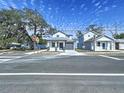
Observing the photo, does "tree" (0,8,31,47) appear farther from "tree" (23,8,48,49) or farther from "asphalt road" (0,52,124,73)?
"asphalt road" (0,52,124,73)

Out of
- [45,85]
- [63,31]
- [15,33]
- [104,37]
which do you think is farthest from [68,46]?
[45,85]

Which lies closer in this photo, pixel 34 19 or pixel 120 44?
pixel 34 19

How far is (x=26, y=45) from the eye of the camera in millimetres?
74938

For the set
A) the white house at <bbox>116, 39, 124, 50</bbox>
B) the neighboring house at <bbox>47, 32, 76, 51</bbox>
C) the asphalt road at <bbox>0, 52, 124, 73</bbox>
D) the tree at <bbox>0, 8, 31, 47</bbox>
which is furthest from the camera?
the white house at <bbox>116, 39, 124, 50</bbox>

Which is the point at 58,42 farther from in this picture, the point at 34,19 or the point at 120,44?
the point at 120,44

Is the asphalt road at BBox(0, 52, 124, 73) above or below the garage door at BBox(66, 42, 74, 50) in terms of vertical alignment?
below

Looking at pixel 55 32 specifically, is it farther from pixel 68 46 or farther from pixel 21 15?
pixel 21 15

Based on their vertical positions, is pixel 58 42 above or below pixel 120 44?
above

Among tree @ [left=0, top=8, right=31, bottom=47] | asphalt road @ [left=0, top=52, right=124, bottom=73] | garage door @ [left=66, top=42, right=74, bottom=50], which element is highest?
tree @ [left=0, top=8, right=31, bottom=47]

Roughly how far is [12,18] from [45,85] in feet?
178

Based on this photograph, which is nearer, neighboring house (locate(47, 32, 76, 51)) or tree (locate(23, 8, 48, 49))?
neighboring house (locate(47, 32, 76, 51))

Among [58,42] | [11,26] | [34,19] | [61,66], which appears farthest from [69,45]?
[61,66]

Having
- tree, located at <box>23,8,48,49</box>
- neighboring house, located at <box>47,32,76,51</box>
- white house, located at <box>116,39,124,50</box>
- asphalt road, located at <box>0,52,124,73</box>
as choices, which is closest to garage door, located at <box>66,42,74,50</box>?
neighboring house, located at <box>47,32,76,51</box>

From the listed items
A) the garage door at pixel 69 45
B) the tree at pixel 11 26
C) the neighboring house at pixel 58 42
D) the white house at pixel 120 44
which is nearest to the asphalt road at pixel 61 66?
the neighboring house at pixel 58 42
